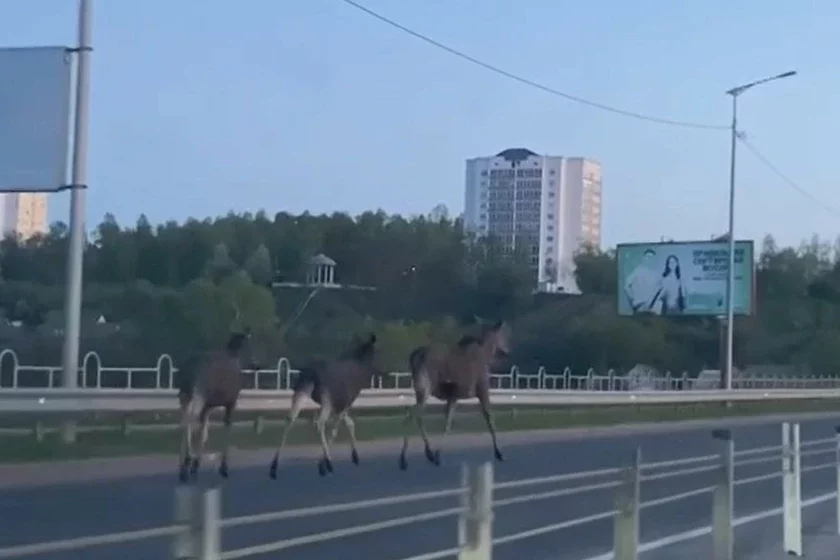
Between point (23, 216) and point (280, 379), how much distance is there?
130 feet

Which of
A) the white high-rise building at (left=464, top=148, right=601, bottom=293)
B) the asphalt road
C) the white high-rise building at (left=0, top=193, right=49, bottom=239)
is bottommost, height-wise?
the asphalt road

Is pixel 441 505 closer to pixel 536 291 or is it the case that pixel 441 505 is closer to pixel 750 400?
pixel 750 400

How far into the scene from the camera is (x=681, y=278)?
6203cm

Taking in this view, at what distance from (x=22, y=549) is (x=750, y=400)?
169 ft

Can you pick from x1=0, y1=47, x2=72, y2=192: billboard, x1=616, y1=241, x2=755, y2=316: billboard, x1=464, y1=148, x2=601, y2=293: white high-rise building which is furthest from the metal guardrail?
x1=464, y1=148, x2=601, y2=293: white high-rise building

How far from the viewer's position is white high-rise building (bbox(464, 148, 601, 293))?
123m

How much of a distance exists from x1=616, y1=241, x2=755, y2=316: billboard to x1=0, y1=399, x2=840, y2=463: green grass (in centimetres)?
1329

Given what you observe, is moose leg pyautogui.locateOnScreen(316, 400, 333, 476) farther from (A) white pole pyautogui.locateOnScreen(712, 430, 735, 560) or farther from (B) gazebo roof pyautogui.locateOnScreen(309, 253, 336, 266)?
(B) gazebo roof pyautogui.locateOnScreen(309, 253, 336, 266)

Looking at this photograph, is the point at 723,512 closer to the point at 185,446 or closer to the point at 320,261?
the point at 185,446

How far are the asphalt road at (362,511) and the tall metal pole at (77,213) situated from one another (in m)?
3.59

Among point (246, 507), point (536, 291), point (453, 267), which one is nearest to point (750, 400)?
point (453, 267)

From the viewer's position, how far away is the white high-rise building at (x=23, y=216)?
67.2m

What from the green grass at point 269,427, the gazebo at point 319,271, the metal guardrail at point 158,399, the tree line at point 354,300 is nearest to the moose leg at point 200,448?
the green grass at point 269,427

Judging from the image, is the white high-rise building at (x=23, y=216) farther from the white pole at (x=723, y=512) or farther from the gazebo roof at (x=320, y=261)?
the white pole at (x=723, y=512)
